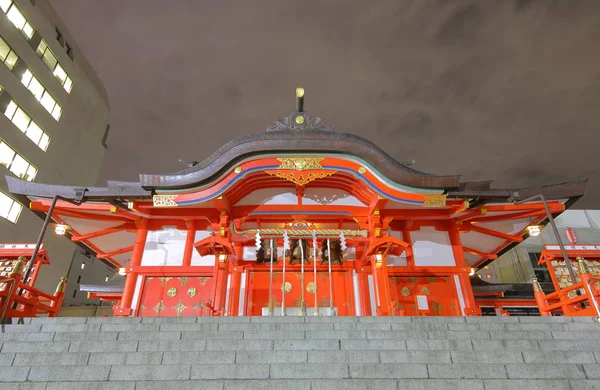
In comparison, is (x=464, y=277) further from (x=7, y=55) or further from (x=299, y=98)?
(x=7, y=55)

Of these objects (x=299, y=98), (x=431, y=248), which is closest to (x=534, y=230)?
(x=431, y=248)

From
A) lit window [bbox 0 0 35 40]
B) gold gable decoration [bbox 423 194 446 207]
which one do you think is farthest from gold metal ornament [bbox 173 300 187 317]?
lit window [bbox 0 0 35 40]

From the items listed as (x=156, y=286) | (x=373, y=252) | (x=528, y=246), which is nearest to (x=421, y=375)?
(x=373, y=252)

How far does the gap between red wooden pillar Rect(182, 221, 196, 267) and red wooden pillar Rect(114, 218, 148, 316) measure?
153cm

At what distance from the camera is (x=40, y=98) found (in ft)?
85.4

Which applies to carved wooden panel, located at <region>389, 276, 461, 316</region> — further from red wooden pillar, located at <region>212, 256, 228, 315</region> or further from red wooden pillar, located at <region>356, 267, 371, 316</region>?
red wooden pillar, located at <region>212, 256, 228, 315</region>

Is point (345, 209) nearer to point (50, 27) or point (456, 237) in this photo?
point (456, 237)

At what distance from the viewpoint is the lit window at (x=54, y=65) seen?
26.6 meters

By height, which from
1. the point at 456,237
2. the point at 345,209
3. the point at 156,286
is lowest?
the point at 156,286

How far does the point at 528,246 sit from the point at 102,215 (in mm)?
30487

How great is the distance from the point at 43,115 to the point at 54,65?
16.8 feet

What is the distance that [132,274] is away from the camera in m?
11.8

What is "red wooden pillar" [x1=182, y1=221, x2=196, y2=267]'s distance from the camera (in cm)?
1209

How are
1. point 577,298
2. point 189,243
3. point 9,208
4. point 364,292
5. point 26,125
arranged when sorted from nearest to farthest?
point 577,298
point 364,292
point 189,243
point 9,208
point 26,125
